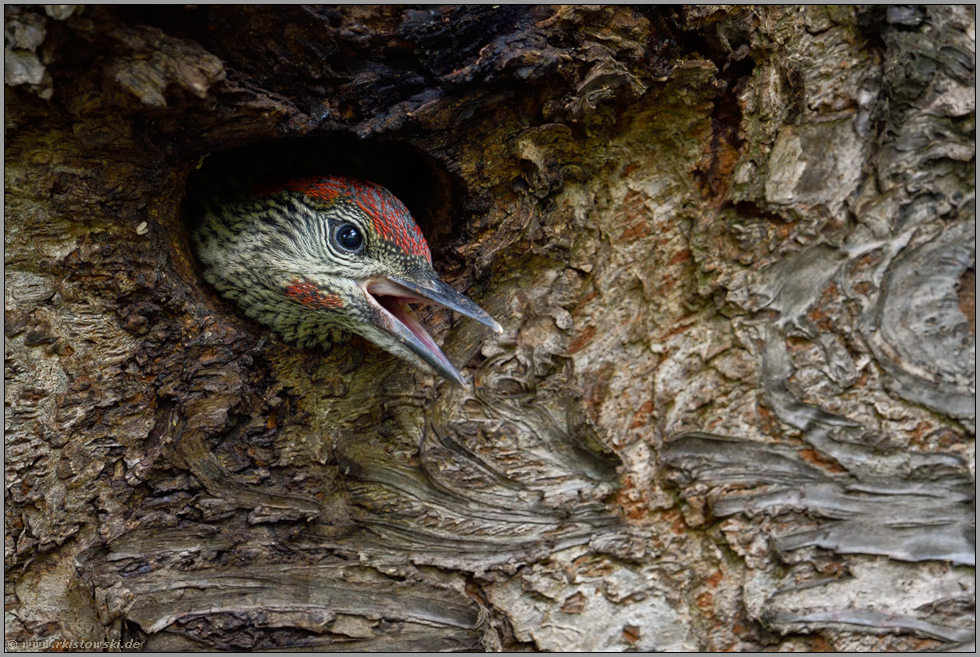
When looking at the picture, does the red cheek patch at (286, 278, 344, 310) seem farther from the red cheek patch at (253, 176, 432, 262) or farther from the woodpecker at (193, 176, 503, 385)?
the red cheek patch at (253, 176, 432, 262)

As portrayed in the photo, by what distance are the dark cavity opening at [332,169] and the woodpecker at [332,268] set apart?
162 mm

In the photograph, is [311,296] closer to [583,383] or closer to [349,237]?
[349,237]

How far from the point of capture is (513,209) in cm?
260

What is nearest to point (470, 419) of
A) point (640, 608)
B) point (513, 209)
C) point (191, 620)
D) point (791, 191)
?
point (513, 209)

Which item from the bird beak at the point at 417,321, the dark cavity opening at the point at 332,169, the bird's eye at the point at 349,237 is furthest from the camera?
the dark cavity opening at the point at 332,169

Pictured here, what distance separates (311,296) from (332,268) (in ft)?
0.42

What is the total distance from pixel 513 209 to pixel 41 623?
2003 mm

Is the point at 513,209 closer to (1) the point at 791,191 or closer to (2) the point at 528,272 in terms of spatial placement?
(2) the point at 528,272

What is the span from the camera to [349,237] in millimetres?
2746

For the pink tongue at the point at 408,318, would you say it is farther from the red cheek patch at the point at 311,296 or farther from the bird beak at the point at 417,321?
the red cheek patch at the point at 311,296

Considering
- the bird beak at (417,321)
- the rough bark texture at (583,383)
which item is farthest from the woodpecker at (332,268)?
the rough bark texture at (583,383)

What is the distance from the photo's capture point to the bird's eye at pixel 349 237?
2.74 metres

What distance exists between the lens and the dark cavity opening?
2.89 meters

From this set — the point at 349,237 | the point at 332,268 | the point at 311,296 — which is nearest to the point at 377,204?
the point at 349,237
